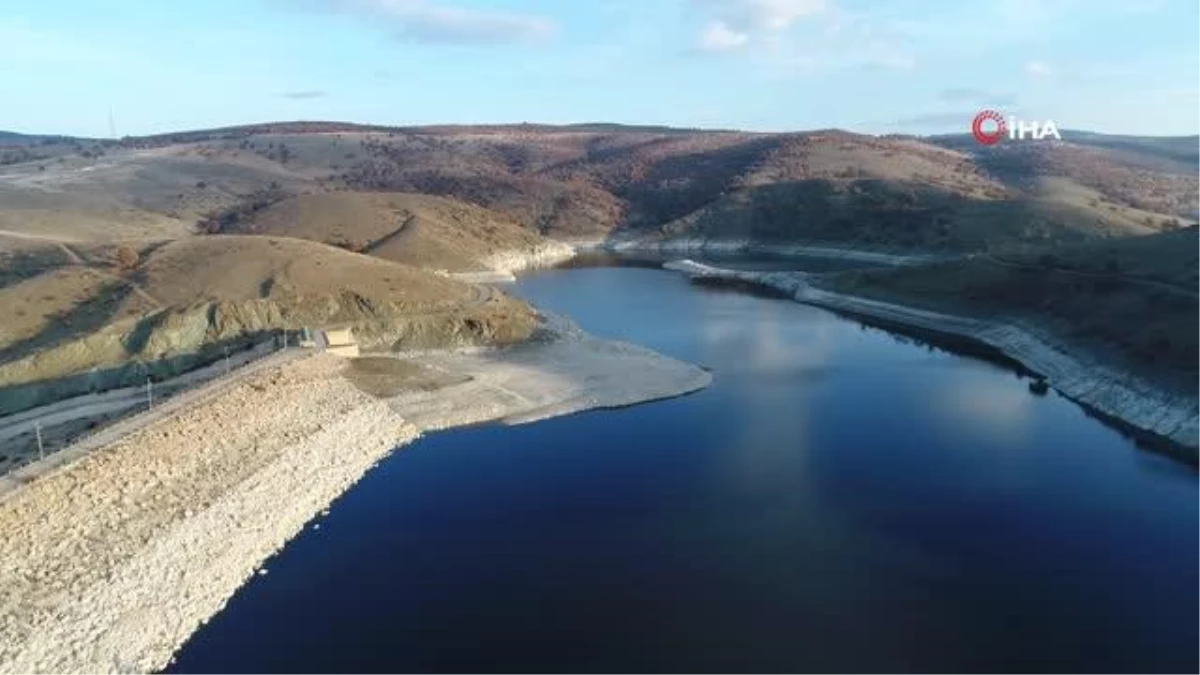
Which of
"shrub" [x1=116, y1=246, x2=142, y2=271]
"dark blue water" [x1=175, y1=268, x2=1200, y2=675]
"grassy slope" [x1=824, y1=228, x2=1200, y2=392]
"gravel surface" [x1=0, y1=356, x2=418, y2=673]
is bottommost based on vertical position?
"dark blue water" [x1=175, y1=268, x2=1200, y2=675]

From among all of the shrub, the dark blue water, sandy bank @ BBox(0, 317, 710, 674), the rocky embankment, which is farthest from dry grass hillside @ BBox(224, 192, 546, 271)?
the dark blue water

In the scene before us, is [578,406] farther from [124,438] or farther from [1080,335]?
[1080,335]

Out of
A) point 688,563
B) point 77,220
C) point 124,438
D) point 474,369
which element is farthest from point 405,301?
point 77,220

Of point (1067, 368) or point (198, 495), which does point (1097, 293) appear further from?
point (198, 495)

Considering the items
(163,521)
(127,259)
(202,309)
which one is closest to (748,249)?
(127,259)

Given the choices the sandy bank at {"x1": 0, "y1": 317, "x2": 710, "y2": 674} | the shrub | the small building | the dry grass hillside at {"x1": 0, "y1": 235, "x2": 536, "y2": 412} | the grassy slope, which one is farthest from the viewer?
the shrub

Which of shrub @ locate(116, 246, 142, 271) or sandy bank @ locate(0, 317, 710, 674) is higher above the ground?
shrub @ locate(116, 246, 142, 271)

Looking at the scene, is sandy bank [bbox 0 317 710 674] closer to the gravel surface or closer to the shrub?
the gravel surface
